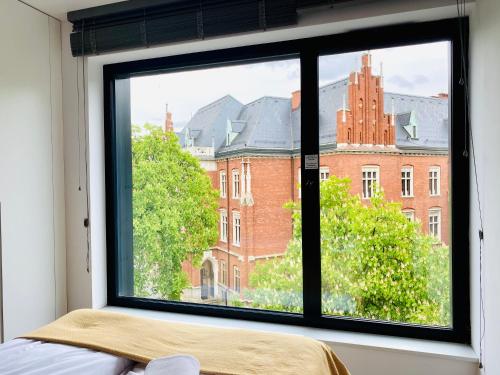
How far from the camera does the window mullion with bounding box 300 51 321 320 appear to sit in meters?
2.03

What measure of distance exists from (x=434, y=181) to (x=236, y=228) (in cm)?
110

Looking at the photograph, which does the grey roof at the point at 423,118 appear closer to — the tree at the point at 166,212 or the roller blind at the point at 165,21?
the roller blind at the point at 165,21

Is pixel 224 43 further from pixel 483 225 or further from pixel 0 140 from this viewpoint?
pixel 483 225

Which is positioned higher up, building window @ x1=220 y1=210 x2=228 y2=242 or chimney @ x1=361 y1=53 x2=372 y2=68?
chimney @ x1=361 y1=53 x2=372 y2=68

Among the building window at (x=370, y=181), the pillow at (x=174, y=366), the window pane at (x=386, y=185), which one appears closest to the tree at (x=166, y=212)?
the window pane at (x=386, y=185)

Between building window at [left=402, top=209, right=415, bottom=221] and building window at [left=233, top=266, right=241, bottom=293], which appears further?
building window at [left=233, top=266, right=241, bottom=293]

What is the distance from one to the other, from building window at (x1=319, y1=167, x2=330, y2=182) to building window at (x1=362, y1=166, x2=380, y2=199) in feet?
0.62

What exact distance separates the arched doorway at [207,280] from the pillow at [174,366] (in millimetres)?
1092

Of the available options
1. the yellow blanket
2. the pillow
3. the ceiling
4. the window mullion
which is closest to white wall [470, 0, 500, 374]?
the yellow blanket

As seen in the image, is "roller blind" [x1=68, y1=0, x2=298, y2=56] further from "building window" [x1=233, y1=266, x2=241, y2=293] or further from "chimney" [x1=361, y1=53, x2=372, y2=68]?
"building window" [x1=233, y1=266, x2=241, y2=293]

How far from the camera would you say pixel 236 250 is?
2.21m

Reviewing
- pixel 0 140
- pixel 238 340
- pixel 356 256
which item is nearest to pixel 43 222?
pixel 0 140

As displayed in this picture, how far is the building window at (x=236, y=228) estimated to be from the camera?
220cm

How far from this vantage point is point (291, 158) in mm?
2104
